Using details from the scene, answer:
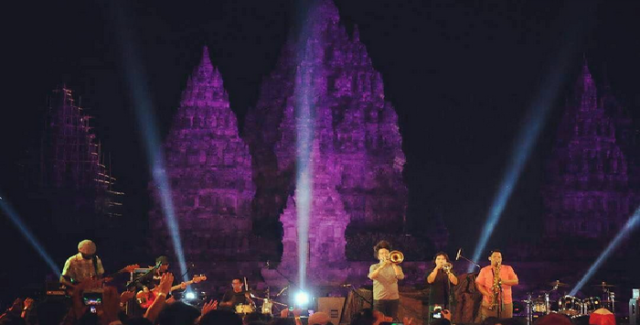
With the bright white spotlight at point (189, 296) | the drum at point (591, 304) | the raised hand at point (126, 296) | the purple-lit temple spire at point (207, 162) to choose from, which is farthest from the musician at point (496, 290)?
the purple-lit temple spire at point (207, 162)

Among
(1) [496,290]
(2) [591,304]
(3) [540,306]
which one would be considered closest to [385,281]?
(1) [496,290]

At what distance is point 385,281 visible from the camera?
17250mm

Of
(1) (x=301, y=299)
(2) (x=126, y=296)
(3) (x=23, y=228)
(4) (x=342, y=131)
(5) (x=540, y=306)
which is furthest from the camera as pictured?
(4) (x=342, y=131)

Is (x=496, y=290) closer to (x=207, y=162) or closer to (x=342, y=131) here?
(x=207, y=162)

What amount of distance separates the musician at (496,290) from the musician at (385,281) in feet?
4.84

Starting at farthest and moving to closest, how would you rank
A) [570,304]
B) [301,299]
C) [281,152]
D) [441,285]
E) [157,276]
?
[281,152] → [570,304] → [301,299] → [441,285] → [157,276]

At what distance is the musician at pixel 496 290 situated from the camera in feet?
58.7

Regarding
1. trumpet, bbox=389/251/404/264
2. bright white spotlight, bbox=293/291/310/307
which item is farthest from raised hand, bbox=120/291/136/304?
bright white spotlight, bbox=293/291/310/307

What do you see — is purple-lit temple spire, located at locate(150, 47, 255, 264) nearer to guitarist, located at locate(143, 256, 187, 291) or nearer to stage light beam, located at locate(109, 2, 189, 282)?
stage light beam, located at locate(109, 2, 189, 282)

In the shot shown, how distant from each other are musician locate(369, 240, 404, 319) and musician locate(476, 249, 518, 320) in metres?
1.48

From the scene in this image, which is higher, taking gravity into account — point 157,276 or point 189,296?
point 157,276

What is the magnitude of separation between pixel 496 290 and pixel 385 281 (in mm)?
1803

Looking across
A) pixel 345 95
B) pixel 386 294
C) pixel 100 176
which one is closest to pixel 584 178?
pixel 345 95

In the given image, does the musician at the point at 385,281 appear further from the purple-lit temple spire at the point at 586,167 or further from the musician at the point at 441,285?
the purple-lit temple spire at the point at 586,167
